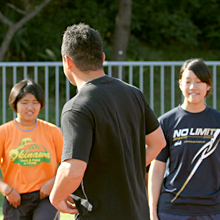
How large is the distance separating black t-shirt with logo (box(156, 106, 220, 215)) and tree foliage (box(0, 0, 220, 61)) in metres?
12.0

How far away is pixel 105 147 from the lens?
6.21 ft

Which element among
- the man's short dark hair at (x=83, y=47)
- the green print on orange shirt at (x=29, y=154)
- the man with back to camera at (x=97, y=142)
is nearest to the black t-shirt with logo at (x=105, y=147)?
the man with back to camera at (x=97, y=142)

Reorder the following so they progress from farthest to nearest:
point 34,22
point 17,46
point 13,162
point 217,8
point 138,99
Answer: point 217,8
point 34,22
point 17,46
point 13,162
point 138,99

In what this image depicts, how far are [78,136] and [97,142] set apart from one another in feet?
0.39

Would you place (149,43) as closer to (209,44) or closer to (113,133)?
(209,44)

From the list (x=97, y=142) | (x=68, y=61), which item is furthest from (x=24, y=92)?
(x=97, y=142)

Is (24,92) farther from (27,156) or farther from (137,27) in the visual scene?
(137,27)

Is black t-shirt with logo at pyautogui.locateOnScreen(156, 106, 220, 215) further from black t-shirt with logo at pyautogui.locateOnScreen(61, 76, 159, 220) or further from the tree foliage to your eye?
the tree foliage

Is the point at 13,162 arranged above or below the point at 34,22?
below

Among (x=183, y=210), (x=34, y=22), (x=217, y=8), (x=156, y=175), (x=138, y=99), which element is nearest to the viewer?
(x=138, y=99)

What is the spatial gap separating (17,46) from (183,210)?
47.2ft

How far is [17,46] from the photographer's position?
1588 centimetres

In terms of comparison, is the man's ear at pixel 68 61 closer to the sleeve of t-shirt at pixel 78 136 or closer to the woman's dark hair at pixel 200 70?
the sleeve of t-shirt at pixel 78 136

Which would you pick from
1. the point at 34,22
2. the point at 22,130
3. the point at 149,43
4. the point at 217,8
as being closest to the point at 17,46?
the point at 34,22
